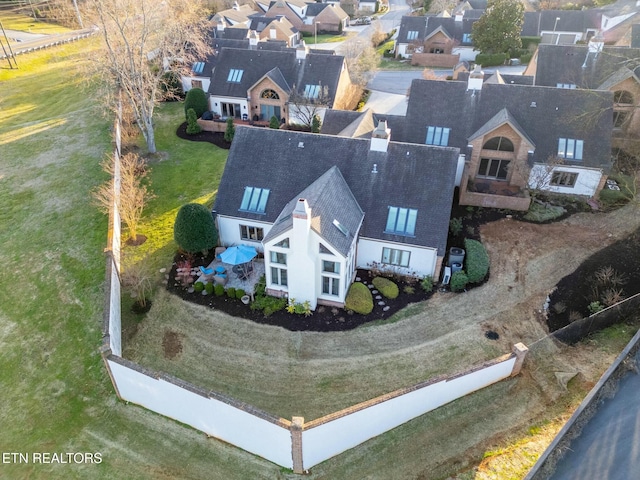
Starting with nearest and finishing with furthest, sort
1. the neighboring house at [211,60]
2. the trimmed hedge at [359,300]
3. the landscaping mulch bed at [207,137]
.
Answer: the trimmed hedge at [359,300], the landscaping mulch bed at [207,137], the neighboring house at [211,60]

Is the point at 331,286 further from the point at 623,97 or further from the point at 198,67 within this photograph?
the point at 198,67

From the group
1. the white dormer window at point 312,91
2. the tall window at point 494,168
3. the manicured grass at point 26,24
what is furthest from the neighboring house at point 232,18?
the tall window at point 494,168

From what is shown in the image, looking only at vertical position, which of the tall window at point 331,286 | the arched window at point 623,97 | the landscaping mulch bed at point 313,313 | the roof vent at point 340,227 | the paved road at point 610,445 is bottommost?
the landscaping mulch bed at point 313,313

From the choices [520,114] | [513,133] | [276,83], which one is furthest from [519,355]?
[276,83]

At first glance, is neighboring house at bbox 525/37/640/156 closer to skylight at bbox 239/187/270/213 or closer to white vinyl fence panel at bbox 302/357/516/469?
white vinyl fence panel at bbox 302/357/516/469

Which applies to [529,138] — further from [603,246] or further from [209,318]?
[209,318]

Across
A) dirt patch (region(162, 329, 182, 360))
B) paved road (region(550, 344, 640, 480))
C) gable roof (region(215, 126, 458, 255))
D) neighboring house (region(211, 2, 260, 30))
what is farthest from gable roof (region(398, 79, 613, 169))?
neighboring house (region(211, 2, 260, 30))

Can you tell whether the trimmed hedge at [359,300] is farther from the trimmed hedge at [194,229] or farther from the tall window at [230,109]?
the tall window at [230,109]
